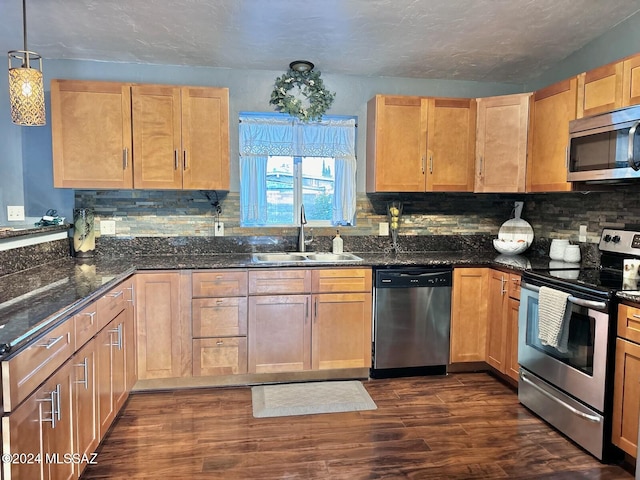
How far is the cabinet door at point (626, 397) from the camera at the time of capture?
2164 mm

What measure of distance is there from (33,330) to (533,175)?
3.29 meters

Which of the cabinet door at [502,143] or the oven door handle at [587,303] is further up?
the cabinet door at [502,143]

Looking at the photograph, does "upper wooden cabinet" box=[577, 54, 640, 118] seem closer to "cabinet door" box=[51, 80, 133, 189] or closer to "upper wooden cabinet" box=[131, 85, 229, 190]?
"upper wooden cabinet" box=[131, 85, 229, 190]

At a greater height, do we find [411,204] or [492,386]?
[411,204]

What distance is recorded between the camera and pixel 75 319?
1920 mm

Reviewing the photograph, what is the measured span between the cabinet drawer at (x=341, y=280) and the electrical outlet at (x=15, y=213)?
Answer: 2226 mm

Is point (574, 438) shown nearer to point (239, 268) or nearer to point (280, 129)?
point (239, 268)

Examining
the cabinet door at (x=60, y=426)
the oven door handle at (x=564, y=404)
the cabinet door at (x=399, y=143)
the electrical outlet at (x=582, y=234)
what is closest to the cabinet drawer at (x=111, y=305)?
the cabinet door at (x=60, y=426)

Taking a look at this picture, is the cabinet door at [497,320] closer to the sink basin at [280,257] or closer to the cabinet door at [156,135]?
the sink basin at [280,257]

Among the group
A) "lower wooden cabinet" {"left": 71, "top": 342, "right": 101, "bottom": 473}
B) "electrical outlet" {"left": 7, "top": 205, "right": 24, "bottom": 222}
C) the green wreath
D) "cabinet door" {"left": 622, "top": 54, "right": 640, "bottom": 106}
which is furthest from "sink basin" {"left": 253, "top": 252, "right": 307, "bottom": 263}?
"cabinet door" {"left": 622, "top": 54, "right": 640, "bottom": 106}

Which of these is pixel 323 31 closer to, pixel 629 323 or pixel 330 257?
pixel 330 257

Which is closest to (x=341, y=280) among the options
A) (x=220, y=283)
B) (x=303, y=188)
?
(x=220, y=283)

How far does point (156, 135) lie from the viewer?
3211mm

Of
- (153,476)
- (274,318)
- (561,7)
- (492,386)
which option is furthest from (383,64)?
(153,476)
